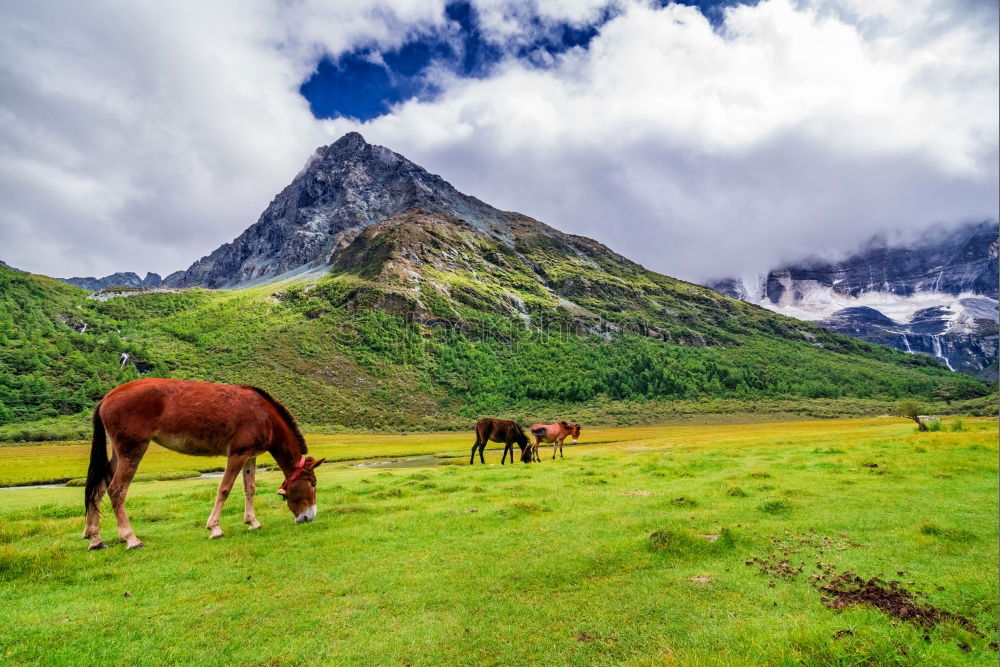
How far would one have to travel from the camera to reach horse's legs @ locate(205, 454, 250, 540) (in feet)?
35.7

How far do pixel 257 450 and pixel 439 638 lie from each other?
7.71 metres

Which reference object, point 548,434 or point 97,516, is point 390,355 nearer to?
point 548,434

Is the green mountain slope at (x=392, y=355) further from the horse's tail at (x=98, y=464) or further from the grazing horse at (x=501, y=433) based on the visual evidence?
the horse's tail at (x=98, y=464)

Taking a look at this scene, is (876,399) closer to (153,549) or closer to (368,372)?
(368,372)

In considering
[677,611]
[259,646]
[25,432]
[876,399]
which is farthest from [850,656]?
[876,399]

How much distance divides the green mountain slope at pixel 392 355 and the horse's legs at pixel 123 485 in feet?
312

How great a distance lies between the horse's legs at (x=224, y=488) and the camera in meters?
10.9

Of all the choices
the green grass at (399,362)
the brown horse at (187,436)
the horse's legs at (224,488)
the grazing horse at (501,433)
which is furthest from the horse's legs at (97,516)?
the green grass at (399,362)

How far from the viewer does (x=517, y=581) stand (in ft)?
26.9

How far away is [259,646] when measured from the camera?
5.97m

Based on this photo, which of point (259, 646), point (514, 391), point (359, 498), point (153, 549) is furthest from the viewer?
point (514, 391)

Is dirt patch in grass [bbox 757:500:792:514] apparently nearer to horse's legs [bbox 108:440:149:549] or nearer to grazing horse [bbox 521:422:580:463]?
horse's legs [bbox 108:440:149:549]

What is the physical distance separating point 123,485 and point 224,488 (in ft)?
6.45

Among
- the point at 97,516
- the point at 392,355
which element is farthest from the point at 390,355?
the point at 97,516
